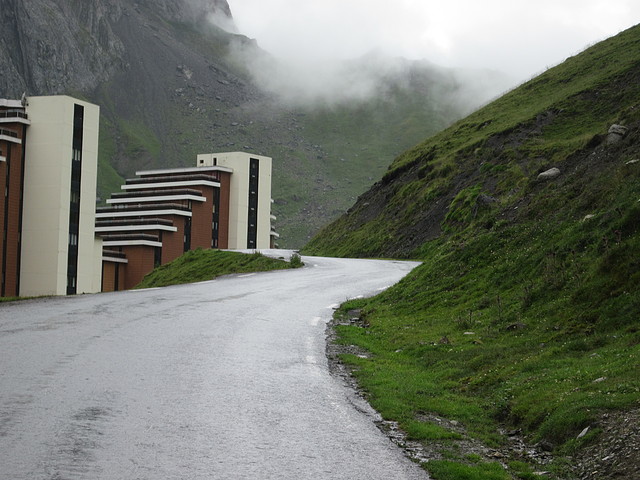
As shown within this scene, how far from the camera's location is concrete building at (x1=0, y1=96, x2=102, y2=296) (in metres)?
76.3

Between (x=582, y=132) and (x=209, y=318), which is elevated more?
(x=582, y=132)

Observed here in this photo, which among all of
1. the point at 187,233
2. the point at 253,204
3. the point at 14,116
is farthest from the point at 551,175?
the point at 253,204

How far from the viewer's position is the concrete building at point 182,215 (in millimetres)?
95062

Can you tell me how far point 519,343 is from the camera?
1505 centimetres

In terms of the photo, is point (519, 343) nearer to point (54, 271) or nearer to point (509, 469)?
point (509, 469)

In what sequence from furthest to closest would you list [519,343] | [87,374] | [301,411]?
1. [519,343]
2. [87,374]
3. [301,411]

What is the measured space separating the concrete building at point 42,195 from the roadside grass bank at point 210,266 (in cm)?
2454

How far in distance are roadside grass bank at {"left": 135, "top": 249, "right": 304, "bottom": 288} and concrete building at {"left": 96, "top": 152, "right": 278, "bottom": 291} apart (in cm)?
3838

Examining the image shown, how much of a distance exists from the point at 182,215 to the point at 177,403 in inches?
3751

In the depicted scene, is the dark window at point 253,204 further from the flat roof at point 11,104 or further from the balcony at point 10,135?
the balcony at point 10,135

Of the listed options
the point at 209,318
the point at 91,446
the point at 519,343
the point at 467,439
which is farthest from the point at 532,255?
the point at 91,446

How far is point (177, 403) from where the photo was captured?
11172mm

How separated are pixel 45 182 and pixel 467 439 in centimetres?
7195

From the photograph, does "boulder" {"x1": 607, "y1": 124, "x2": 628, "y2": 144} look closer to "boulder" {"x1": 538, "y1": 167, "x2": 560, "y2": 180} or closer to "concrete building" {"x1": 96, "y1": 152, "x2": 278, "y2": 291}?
"boulder" {"x1": 538, "y1": 167, "x2": 560, "y2": 180}
